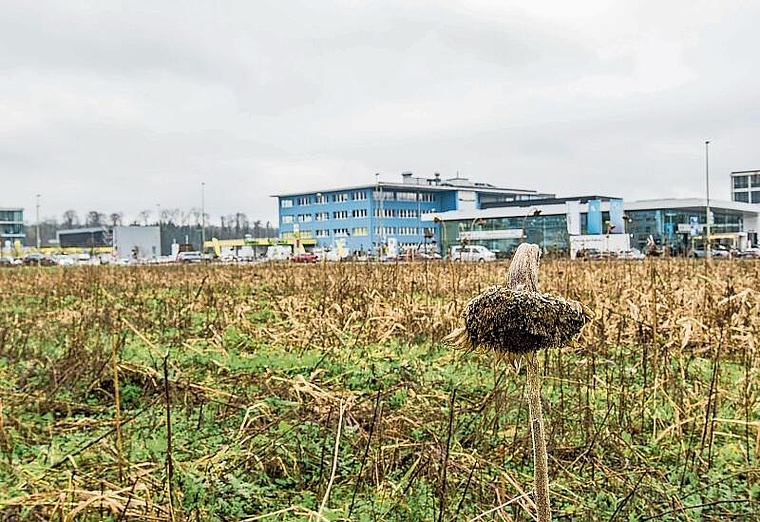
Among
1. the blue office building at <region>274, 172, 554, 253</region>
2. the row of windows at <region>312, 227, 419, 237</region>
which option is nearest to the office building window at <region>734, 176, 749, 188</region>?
the blue office building at <region>274, 172, 554, 253</region>

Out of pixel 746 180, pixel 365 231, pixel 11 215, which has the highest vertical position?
pixel 746 180

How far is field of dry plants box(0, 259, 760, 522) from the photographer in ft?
8.39

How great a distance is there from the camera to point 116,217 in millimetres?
93812

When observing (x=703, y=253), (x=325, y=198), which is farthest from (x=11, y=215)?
(x=703, y=253)

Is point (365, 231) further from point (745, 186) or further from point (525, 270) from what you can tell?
point (525, 270)

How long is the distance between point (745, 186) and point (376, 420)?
357ft

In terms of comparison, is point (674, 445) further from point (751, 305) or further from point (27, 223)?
point (27, 223)

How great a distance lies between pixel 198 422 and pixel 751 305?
4398 millimetres

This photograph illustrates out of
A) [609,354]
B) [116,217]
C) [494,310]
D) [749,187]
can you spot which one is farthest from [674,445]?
[749,187]

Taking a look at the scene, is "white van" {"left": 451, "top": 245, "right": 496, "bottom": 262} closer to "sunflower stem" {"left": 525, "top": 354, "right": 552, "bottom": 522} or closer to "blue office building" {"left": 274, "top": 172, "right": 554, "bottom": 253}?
"sunflower stem" {"left": 525, "top": 354, "right": 552, "bottom": 522}

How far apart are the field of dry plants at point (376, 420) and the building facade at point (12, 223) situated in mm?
106839

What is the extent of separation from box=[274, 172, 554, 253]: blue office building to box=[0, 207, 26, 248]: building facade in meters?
39.2

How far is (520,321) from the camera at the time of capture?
752mm

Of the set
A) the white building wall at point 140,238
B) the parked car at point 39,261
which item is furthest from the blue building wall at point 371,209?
the parked car at point 39,261
